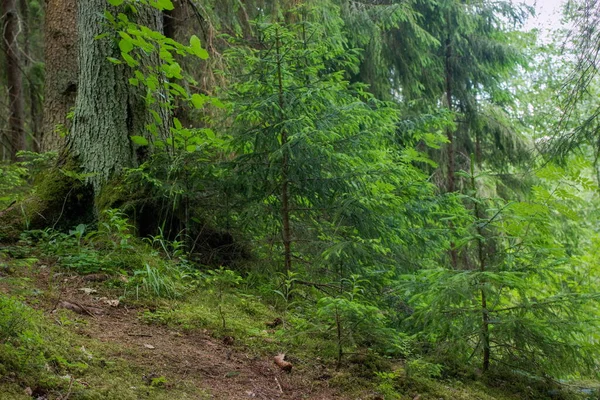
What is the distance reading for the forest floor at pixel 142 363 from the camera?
2443 millimetres

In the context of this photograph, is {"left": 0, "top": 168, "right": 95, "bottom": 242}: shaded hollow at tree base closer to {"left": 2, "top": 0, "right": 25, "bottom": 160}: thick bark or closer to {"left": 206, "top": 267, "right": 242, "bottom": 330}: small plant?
{"left": 206, "top": 267, "right": 242, "bottom": 330}: small plant

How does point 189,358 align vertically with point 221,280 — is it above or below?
below

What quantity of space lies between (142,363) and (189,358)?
34 centimetres

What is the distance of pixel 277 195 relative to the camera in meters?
4.71

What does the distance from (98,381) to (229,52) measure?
11.7ft

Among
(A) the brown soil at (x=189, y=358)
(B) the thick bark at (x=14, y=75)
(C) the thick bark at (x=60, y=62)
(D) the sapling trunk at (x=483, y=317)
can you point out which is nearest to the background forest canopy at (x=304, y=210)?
(D) the sapling trunk at (x=483, y=317)

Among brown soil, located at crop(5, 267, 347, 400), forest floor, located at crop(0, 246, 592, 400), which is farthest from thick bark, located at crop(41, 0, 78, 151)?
brown soil, located at crop(5, 267, 347, 400)

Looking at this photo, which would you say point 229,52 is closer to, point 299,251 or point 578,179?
point 299,251

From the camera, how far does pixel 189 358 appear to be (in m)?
3.10

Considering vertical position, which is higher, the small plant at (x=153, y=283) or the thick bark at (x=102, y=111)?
the thick bark at (x=102, y=111)

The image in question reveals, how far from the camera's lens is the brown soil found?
2.85m

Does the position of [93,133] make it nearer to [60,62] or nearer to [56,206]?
[56,206]

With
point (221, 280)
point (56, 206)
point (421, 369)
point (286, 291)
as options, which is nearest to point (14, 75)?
point (56, 206)

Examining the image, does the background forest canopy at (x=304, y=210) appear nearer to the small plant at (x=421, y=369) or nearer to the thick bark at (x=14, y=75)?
the small plant at (x=421, y=369)
